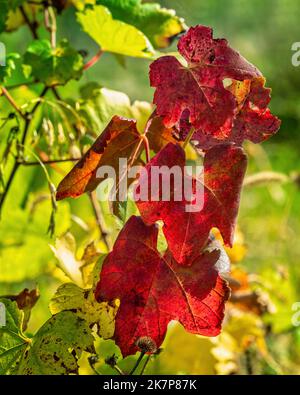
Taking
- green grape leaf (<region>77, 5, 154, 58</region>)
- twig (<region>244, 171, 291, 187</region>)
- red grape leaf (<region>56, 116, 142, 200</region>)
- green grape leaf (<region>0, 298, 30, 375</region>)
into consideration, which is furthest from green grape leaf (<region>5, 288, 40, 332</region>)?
twig (<region>244, 171, 291, 187</region>)

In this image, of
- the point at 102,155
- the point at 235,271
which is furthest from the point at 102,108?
the point at 235,271

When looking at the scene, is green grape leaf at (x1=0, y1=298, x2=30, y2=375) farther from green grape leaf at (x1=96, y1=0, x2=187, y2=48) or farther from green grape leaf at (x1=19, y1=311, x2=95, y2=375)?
green grape leaf at (x1=96, y1=0, x2=187, y2=48)

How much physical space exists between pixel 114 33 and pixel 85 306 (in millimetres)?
294

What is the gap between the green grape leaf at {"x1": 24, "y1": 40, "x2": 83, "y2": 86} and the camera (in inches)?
30.6

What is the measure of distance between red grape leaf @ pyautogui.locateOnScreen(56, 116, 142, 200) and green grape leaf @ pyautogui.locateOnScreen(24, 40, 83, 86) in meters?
0.18

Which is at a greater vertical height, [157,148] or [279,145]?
[279,145]

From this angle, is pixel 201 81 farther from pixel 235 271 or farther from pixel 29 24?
pixel 235 271

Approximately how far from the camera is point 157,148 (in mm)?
681

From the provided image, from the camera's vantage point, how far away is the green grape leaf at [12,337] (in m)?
0.64

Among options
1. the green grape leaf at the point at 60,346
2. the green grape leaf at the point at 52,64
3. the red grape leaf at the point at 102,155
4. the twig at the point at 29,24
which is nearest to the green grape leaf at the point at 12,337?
the green grape leaf at the point at 60,346
